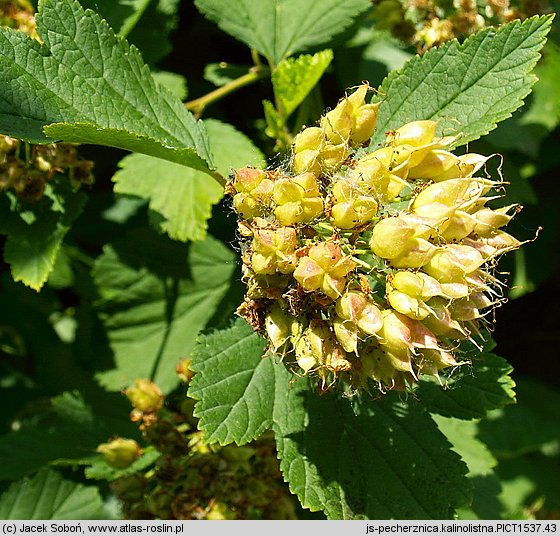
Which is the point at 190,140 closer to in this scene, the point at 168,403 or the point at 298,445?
the point at 298,445

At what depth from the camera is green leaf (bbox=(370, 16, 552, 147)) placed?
2188mm

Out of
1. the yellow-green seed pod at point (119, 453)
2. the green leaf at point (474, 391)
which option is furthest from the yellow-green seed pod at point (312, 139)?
the yellow-green seed pod at point (119, 453)

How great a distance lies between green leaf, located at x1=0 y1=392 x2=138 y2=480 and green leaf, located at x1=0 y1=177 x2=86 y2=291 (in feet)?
3.15

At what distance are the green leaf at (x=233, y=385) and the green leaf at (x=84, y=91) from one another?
1.87ft

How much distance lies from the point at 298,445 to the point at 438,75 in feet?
4.22

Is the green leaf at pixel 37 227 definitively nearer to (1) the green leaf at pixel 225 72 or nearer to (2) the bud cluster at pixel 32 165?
(2) the bud cluster at pixel 32 165

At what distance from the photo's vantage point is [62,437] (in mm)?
3359

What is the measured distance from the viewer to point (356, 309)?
1.83 metres

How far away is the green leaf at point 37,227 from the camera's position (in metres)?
2.62

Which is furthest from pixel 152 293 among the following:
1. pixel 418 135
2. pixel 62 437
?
pixel 418 135

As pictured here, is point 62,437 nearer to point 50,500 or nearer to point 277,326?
A: point 50,500

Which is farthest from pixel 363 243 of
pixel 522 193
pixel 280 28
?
pixel 522 193

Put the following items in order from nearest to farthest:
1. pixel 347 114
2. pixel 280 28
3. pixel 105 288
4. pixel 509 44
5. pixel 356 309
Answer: pixel 356 309, pixel 347 114, pixel 509 44, pixel 280 28, pixel 105 288

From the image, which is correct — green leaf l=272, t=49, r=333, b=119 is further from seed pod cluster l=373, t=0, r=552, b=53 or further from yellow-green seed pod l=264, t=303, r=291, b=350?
yellow-green seed pod l=264, t=303, r=291, b=350
